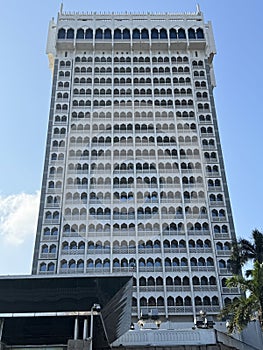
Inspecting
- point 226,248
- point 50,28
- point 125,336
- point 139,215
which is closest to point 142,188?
point 139,215

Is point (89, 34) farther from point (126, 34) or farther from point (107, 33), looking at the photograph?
point (126, 34)

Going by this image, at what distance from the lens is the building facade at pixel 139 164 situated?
52656mm

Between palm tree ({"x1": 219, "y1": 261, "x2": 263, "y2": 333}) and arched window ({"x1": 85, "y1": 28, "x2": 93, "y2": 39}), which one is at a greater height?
arched window ({"x1": 85, "y1": 28, "x2": 93, "y2": 39})

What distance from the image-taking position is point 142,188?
5841cm

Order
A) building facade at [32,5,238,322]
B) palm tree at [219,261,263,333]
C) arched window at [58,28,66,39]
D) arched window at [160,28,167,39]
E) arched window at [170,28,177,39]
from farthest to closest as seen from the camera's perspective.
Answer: arched window at [160,28,167,39], arched window at [170,28,177,39], arched window at [58,28,66,39], building facade at [32,5,238,322], palm tree at [219,261,263,333]

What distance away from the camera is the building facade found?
5266cm

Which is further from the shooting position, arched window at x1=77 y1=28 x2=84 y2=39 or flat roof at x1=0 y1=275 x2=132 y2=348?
arched window at x1=77 y1=28 x2=84 y2=39

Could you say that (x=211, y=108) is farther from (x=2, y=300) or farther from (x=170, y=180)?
(x=2, y=300)

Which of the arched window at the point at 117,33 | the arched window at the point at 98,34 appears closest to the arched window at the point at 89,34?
the arched window at the point at 98,34

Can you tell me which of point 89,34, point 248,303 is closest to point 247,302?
point 248,303

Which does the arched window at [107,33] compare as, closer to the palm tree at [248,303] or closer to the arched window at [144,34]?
the arched window at [144,34]

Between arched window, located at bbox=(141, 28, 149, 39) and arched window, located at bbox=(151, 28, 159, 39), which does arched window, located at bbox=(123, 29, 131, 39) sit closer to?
arched window, located at bbox=(141, 28, 149, 39)

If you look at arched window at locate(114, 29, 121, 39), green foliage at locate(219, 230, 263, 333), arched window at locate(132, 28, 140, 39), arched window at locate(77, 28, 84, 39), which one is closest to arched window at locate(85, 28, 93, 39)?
arched window at locate(77, 28, 84, 39)

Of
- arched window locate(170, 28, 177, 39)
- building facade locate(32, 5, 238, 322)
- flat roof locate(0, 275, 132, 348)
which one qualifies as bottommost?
flat roof locate(0, 275, 132, 348)
